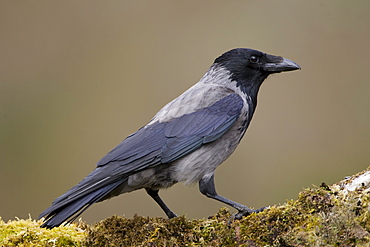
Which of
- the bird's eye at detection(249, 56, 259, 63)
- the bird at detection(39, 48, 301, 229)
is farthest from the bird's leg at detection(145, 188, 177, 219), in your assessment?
the bird's eye at detection(249, 56, 259, 63)

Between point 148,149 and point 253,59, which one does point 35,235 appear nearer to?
point 148,149

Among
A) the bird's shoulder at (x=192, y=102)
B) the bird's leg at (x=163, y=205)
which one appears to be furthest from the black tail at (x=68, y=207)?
the bird's shoulder at (x=192, y=102)

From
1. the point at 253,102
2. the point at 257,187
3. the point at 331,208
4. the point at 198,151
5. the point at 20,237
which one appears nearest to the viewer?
the point at 331,208

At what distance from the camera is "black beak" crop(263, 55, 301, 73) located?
564 centimetres

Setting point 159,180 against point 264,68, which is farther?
point 264,68

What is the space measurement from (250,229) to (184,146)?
1.32 meters

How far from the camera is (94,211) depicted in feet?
28.0

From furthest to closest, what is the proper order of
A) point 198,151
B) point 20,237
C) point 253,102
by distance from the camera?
1. point 253,102
2. point 198,151
3. point 20,237

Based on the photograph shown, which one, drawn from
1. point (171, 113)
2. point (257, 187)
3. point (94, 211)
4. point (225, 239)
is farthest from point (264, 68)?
point (94, 211)

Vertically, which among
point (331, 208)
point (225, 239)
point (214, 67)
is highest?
point (214, 67)

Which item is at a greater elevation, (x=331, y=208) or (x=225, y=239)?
(x=225, y=239)

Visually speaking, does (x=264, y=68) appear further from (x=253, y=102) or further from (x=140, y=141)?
(x=140, y=141)

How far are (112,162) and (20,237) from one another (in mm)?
1011

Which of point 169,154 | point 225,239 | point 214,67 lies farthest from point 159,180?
point 214,67
